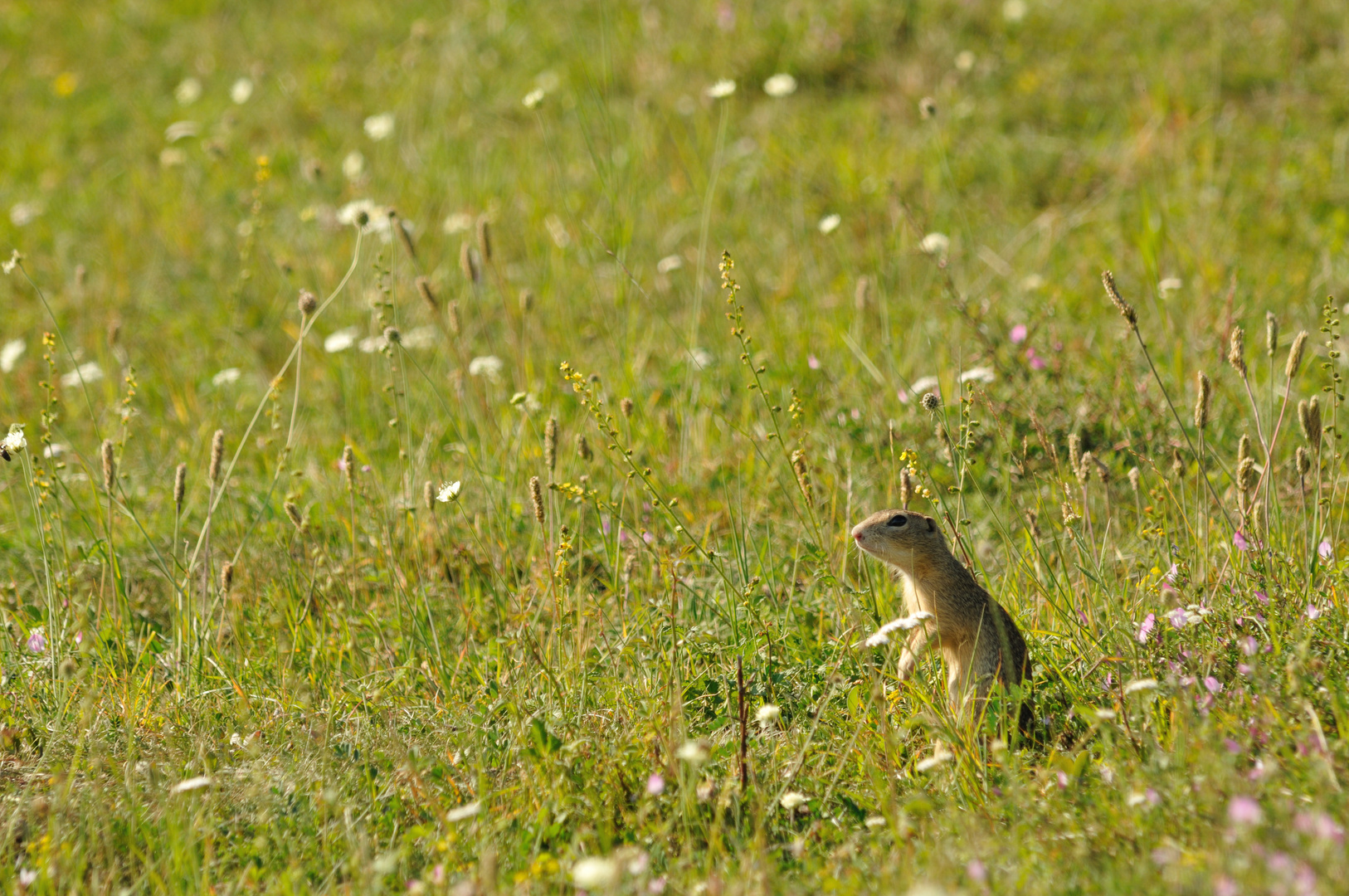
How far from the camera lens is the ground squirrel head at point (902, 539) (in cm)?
288

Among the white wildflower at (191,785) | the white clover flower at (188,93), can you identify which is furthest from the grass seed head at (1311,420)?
the white clover flower at (188,93)

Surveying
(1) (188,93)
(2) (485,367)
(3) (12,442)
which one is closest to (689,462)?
(2) (485,367)

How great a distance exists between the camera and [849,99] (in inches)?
282

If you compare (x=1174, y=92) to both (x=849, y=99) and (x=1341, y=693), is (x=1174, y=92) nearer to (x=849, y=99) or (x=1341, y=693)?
(x=849, y=99)

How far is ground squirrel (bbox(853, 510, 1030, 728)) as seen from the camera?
2.78 m

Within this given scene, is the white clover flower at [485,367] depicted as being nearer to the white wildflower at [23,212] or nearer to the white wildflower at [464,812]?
the white wildflower at [464,812]

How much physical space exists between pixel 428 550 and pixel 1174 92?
4946mm

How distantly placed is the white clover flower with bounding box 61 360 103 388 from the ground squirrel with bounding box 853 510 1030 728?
3.17 m

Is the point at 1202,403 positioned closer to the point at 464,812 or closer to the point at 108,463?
the point at 464,812

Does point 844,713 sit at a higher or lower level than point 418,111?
lower

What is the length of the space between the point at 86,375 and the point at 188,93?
402cm

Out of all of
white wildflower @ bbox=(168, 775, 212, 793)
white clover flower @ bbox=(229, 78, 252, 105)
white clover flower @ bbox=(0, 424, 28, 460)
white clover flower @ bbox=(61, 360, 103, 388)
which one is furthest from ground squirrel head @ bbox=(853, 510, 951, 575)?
white clover flower @ bbox=(229, 78, 252, 105)

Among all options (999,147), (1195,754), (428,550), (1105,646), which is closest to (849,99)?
(999,147)

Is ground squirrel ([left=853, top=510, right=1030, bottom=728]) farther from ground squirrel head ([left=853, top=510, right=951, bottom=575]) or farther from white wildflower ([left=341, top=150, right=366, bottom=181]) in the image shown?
white wildflower ([left=341, top=150, right=366, bottom=181])
